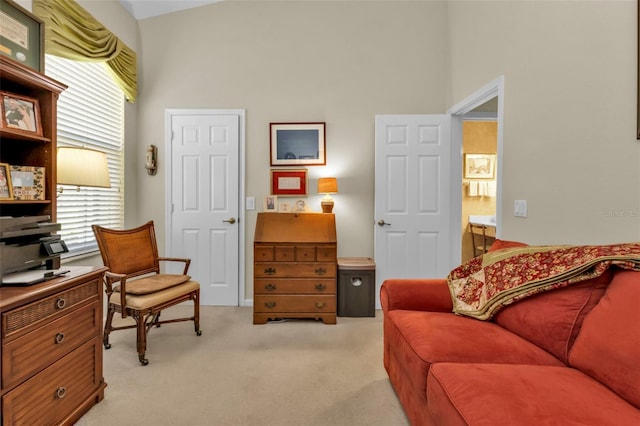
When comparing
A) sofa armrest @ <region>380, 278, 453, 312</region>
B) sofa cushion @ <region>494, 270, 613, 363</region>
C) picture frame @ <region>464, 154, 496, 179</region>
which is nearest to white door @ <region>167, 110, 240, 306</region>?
sofa armrest @ <region>380, 278, 453, 312</region>

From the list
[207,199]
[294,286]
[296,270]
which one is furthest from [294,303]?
[207,199]

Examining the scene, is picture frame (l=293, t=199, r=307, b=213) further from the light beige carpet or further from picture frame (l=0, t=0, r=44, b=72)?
picture frame (l=0, t=0, r=44, b=72)

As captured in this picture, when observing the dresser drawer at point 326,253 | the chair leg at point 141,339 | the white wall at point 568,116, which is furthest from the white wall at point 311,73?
the chair leg at point 141,339

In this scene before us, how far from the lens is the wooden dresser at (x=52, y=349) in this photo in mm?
1291

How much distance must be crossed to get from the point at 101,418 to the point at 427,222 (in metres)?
3.15

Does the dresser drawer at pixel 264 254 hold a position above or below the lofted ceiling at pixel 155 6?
below

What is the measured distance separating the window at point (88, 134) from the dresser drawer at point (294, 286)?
5.27 ft

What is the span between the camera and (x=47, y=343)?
146 centimetres

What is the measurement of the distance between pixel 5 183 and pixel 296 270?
2111mm

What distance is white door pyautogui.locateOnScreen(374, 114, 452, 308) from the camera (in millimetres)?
3424

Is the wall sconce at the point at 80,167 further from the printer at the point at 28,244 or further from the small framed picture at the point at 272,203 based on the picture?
the small framed picture at the point at 272,203

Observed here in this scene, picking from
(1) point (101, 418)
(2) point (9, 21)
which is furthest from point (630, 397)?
(2) point (9, 21)

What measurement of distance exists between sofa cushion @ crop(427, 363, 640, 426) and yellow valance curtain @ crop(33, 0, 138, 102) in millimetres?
3331

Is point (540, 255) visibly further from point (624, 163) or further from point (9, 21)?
point (9, 21)
